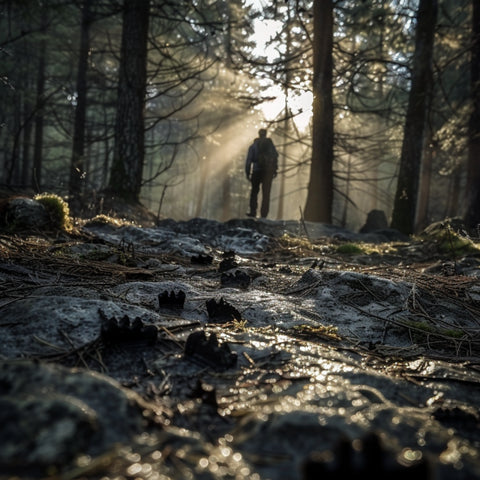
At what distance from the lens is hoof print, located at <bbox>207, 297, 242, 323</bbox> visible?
2262 millimetres

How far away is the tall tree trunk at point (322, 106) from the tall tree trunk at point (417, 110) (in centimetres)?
190

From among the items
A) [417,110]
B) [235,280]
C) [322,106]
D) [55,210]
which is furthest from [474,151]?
[55,210]

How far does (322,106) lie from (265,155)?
2.19 meters

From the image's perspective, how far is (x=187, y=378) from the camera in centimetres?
143

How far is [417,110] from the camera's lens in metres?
A: 9.87

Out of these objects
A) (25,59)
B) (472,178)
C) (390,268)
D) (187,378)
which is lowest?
(187,378)

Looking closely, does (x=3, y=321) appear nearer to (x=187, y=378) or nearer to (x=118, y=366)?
(x=118, y=366)

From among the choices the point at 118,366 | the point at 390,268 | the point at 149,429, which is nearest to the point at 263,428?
the point at 149,429

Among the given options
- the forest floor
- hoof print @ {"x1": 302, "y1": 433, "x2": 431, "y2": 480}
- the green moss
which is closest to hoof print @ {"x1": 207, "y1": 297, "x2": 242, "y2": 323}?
the forest floor

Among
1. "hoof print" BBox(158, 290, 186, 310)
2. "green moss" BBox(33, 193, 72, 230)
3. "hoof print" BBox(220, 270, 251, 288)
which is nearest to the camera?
"hoof print" BBox(158, 290, 186, 310)

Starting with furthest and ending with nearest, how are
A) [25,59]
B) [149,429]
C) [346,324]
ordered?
1. [25,59]
2. [346,324]
3. [149,429]

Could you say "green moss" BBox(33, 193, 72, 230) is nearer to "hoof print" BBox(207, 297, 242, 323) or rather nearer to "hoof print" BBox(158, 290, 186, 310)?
"hoof print" BBox(158, 290, 186, 310)

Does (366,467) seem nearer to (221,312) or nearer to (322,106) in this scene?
(221,312)

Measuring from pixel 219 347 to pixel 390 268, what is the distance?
3224mm
